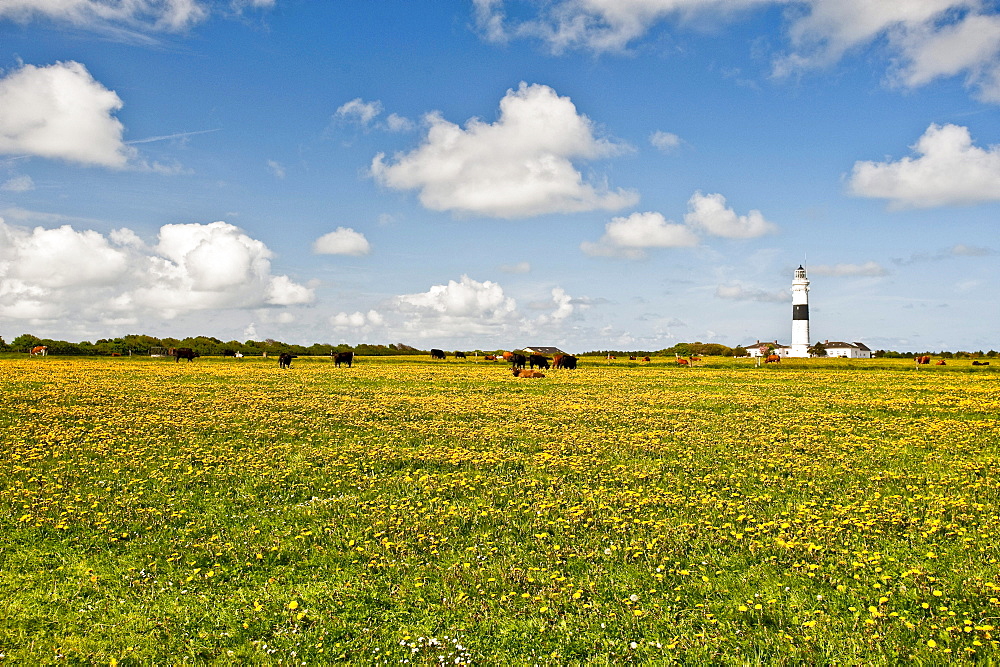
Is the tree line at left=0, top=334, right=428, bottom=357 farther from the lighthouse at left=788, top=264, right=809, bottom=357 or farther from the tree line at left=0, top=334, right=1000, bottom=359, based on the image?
the lighthouse at left=788, top=264, right=809, bottom=357

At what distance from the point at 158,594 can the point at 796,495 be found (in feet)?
45.2

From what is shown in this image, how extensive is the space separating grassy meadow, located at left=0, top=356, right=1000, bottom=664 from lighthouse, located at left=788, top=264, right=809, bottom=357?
486 ft

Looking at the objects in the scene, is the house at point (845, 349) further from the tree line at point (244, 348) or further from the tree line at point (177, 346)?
the tree line at point (177, 346)

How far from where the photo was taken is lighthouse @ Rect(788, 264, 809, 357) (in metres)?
162

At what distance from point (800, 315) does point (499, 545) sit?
169462 mm

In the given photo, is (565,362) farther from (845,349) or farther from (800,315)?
(845,349)

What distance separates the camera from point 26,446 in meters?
22.1


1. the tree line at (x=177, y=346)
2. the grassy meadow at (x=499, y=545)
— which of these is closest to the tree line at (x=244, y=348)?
the tree line at (x=177, y=346)

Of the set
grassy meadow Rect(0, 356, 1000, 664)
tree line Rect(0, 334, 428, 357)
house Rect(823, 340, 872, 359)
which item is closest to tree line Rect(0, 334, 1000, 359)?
tree line Rect(0, 334, 428, 357)

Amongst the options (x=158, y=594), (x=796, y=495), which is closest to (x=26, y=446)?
(x=158, y=594)

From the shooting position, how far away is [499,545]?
483 inches

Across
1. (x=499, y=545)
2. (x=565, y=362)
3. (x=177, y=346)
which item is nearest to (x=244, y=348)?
(x=177, y=346)

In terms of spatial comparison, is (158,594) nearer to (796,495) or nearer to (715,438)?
(796,495)

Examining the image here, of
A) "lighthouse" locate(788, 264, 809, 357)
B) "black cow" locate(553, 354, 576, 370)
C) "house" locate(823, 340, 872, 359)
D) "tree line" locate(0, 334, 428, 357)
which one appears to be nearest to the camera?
"black cow" locate(553, 354, 576, 370)
